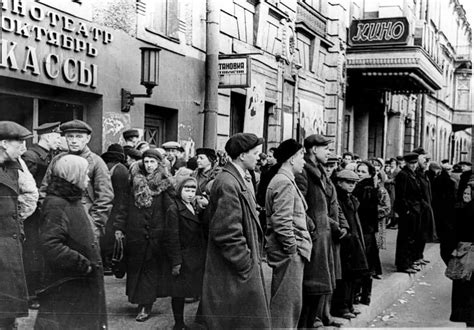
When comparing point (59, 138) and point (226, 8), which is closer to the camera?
point (59, 138)

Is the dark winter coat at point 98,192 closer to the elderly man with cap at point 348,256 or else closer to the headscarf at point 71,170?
the headscarf at point 71,170

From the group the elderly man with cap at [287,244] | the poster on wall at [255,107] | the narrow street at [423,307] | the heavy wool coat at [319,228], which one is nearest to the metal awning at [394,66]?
the poster on wall at [255,107]

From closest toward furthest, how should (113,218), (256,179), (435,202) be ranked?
(113,218) < (256,179) < (435,202)

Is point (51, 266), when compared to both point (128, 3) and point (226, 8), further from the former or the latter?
point (226, 8)

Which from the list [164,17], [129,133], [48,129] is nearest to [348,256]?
[129,133]

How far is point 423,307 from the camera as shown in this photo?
6.15 metres

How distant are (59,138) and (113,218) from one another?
2.66 feet

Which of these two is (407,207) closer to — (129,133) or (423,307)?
(423,307)

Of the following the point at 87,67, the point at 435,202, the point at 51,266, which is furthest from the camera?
the point at 435,202

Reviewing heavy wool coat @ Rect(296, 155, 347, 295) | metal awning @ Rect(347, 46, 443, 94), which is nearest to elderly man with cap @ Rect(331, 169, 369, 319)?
heavy wool coat @ Rect(296, 155, 347, 295)

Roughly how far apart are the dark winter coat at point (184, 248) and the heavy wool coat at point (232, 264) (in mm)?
712

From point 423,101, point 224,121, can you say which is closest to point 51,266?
point 224,121

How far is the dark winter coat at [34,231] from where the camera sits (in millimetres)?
3826

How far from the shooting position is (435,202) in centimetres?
805
